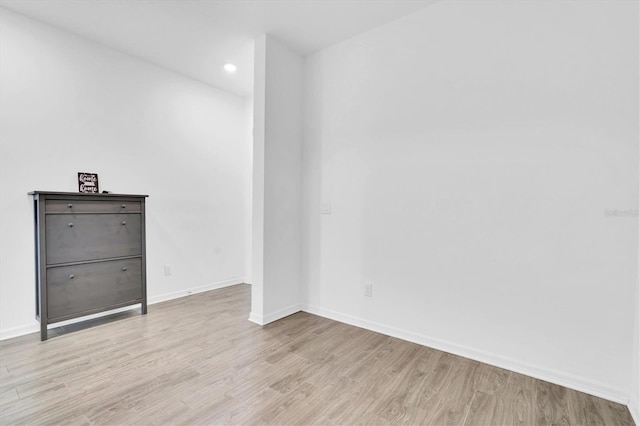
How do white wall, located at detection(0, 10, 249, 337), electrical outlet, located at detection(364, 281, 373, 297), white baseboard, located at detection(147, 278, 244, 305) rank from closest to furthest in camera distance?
white wall, located at detection(0, 10, 249, 337)
electrical outlet, located at detection(364, 281, 373, 297)
white baseboard, located at detection(147, 278, 244, 305)

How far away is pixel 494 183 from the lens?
7.02 feet

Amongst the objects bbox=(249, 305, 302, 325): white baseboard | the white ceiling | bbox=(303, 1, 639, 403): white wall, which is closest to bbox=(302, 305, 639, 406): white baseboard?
bbox=(303, 1, 639, 403): white wall

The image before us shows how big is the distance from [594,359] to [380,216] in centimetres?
162

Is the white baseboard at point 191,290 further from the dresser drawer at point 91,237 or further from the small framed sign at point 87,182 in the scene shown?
the small framed sign at point 87,182

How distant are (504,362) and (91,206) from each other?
341 centimetres

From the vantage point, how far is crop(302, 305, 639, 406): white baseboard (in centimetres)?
179

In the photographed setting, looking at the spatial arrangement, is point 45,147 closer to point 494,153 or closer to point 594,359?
point 494,153

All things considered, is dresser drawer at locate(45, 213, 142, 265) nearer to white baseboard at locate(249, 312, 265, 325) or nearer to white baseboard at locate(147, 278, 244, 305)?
white baseboard at locate(147, 278, 244, 305)

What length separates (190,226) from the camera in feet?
12.5

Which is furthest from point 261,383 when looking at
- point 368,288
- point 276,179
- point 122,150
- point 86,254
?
Result: point 122,150

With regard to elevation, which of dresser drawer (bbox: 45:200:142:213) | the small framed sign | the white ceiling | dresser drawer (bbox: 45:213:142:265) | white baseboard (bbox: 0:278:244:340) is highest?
the white ceiling

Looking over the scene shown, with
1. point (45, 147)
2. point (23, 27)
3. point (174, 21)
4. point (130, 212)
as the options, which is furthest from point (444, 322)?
point (23, 27)

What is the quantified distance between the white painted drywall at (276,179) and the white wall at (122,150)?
131cm

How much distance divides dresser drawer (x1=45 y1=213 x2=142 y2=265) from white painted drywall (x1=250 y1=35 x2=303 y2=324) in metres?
1.16
